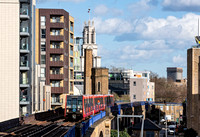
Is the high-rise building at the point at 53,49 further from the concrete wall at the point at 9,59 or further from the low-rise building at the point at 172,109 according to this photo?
the low-rise building at the point at 172,109

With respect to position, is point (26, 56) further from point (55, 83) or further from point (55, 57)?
point (55, 83)

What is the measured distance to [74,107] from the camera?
2240 inches

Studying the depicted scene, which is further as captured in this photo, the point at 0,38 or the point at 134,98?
the point at 134,98

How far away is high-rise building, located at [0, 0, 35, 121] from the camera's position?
62375 millimetres

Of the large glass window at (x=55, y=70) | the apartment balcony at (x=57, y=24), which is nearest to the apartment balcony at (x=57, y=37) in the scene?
the apartment balcony at (x=57, y=24)

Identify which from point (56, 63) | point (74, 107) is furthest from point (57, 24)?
point (74, 107)

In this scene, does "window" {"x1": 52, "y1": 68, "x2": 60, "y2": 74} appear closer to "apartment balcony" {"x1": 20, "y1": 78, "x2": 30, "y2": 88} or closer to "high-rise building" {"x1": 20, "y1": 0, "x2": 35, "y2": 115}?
"high-rise building" {"x1": 20, "y1": 0, "x2": 35, "y2": 115}

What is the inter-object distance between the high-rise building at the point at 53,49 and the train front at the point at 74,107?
31.1 metres

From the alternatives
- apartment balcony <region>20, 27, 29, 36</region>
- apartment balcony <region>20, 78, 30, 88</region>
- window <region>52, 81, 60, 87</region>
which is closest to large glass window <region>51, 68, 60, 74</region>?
window <region>52, 81, 60, 87</region>

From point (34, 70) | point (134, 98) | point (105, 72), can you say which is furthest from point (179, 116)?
A: point (34, 70)

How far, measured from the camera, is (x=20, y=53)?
67188 mm

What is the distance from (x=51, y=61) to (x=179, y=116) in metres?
61.7

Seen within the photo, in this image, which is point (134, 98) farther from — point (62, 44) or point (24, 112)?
point (24, 112)

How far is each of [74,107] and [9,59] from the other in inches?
497
